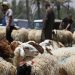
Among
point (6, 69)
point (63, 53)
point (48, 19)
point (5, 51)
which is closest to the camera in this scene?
point (6, 69)

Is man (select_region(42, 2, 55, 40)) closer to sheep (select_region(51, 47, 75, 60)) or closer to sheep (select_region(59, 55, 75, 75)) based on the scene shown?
sheep (select_region(51, 47, 75, 60))

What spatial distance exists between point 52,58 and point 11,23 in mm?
5485

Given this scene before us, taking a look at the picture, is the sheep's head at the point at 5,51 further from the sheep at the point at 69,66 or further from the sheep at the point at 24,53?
the sheep at the point at 69,66

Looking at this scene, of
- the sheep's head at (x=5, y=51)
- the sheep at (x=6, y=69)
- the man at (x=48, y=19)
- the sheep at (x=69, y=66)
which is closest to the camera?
the sheep at (x=6, y=69)

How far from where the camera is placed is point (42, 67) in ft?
22.3

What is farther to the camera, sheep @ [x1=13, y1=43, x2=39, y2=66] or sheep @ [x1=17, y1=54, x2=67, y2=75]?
sheep @ [x1=13, y1=43, x2=39, y2=66]

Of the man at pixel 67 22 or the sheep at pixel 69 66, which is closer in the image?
the sheep at pixel 69 66

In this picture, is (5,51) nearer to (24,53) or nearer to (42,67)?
(24,53)

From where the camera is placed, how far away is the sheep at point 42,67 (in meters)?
6.66

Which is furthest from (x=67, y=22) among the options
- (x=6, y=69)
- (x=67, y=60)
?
(x=6, y=69)

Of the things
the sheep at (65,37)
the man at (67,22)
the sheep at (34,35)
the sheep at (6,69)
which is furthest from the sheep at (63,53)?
the sheep at (34,35)

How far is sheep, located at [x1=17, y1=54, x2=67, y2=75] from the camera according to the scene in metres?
6.66

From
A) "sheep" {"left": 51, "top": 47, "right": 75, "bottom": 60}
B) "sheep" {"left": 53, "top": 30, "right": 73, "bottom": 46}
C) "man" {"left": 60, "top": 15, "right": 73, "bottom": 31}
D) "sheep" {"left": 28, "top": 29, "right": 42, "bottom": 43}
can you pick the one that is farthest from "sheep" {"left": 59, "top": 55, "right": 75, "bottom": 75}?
"sheep" {"left": 28, "top": 29, "right": 42, "bottom": 43}

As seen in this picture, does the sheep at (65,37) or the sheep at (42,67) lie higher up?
the sheep at (42,67)
